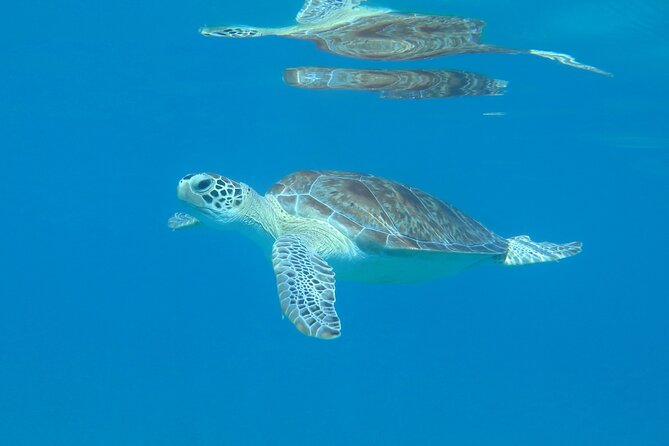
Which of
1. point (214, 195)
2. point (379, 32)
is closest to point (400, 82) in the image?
point (379, 32)

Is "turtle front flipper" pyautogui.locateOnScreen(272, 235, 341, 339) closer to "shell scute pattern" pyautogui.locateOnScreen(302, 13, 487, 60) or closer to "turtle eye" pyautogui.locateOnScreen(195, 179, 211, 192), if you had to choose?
"turtle eye" pyautogui.locateOnScreen(195, 179, 211, 192)

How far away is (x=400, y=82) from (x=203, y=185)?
8266mm

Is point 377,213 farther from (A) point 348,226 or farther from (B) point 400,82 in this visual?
(B) point 400,82

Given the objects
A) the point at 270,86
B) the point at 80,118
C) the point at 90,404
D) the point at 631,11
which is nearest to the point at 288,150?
the point at 80,118

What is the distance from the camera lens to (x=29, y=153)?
30531 mm

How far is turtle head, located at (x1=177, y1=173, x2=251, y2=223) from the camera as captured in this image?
566 cm

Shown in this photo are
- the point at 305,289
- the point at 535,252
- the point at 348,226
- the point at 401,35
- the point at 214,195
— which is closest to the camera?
the point at 305,289

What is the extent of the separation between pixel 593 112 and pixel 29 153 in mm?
29796

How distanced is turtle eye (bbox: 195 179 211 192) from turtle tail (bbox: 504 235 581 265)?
447 centimetres

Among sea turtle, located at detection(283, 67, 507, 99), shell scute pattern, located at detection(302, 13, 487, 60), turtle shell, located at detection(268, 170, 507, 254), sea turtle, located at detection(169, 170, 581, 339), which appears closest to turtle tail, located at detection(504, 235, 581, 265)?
sea turtle, located at detection(169, 170, 581, 339)

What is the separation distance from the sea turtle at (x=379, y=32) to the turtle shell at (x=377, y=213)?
2.46m

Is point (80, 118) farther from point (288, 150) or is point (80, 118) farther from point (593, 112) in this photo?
point (593, 112)

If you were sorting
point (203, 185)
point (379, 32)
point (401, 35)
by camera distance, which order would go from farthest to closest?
point (401, 35) → point (379, 32) → point (203, 185)

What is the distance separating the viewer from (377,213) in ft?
21.5
